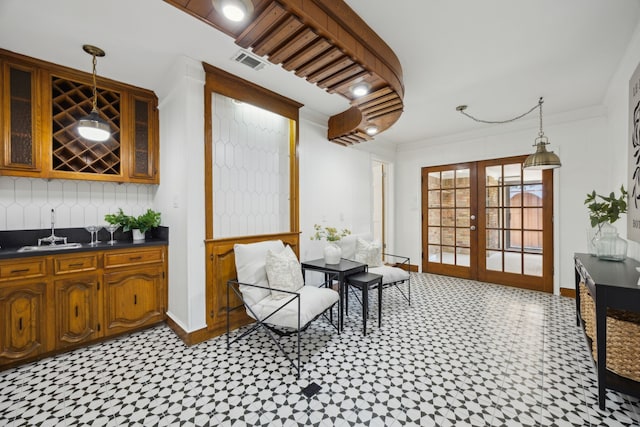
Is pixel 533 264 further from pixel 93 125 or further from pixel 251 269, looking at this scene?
pixel 93 125

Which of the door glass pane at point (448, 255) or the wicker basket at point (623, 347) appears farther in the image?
the door glass pane at point (448, 255)

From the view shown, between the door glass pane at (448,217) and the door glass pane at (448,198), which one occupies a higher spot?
the door glass pane at (448,198)

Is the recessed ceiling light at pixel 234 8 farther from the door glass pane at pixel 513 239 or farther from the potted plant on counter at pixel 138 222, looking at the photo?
the door glass pane at pixel 513 239

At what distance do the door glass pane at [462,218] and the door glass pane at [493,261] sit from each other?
597mm

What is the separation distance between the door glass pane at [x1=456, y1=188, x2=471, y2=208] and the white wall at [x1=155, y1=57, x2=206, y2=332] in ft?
14.1

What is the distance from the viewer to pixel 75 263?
238 cm

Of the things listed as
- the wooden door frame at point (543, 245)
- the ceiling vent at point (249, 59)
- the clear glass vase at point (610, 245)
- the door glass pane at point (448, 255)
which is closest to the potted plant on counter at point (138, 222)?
the ceiling vent at point (249, 59)

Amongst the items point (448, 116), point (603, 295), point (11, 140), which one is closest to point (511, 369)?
point (603, 295)

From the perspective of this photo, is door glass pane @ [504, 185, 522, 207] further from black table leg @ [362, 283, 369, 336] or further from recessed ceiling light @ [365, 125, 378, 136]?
black table leg @ [362, 283, 369, 336]

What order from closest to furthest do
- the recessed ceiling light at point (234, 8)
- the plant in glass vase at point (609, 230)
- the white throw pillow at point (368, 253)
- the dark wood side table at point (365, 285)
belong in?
the recessed ceiling light at point (234, 8) < the plant in glass vase at point (609, 230) < the dark wood side table at point (365, 285) < the white throw pillow at point (368, 253)

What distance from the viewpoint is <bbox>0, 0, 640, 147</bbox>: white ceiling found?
6.06 ft

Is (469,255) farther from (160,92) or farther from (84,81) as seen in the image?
(84,81)

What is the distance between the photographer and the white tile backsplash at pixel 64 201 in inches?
97.7

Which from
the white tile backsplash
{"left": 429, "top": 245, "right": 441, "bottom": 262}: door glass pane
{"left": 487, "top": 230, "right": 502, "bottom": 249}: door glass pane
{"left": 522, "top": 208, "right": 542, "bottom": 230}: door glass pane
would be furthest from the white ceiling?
{"left": 429, "top": 245, "right": 441, "bottom": 262}: door glass pane
